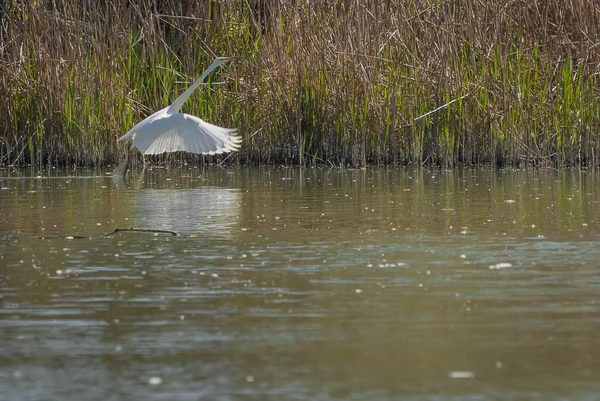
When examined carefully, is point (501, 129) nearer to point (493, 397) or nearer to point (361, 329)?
point (361, 329)

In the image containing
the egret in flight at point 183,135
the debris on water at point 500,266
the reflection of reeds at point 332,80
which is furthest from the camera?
the reflection of reeds at point 332,80

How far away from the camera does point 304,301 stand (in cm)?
439

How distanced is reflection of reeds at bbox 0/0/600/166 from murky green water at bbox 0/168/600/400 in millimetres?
4007

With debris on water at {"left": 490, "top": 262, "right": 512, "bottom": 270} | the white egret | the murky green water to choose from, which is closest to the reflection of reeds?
the white egret

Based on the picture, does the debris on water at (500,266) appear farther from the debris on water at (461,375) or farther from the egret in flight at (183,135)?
the egret in flight at (183,135)

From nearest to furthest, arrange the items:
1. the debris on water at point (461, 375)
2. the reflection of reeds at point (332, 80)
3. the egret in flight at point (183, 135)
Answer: the debris on water at point (461, 375)
the egret in flight at point (183, 135)
the reflection of reeds at point (332, 80)

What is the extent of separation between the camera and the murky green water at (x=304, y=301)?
321 cm

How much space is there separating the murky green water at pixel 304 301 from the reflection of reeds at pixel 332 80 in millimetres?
4007

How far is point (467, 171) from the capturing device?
12.0m

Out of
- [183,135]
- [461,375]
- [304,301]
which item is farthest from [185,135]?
[461,375]

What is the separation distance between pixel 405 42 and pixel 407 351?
9337 millimetres

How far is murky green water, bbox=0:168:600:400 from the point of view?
321 centimetres

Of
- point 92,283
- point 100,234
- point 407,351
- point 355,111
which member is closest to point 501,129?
point 355,111

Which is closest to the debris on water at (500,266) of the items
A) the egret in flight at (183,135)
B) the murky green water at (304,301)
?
the murky green water at (304,301)
